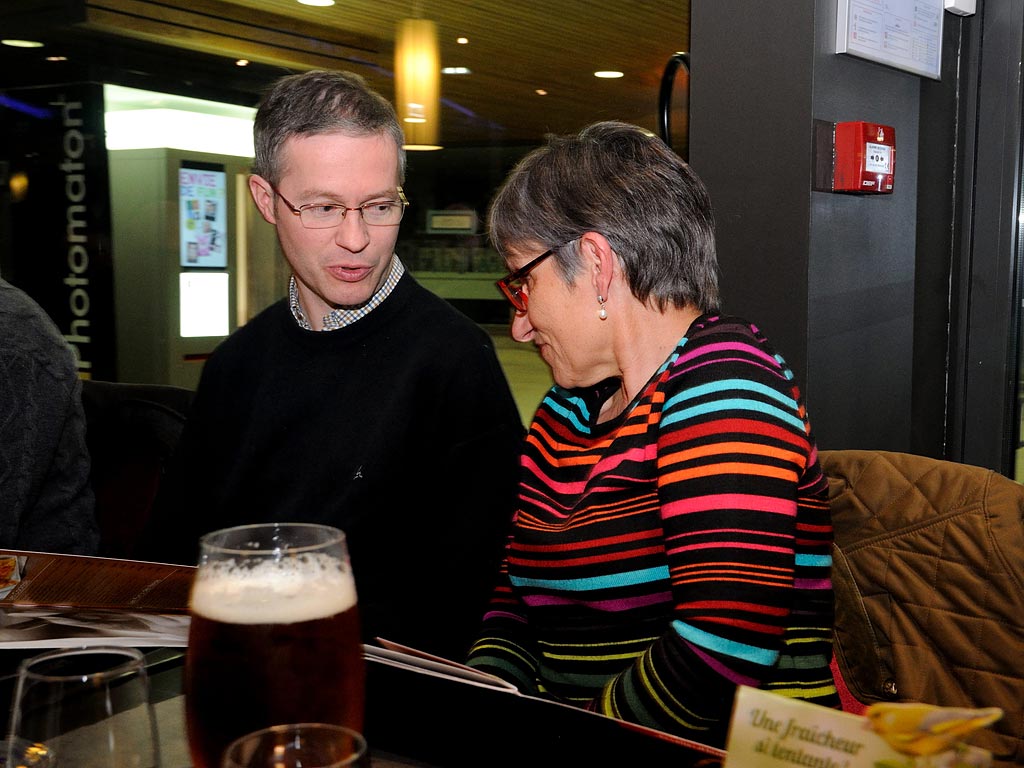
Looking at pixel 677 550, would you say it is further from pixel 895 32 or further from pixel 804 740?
pixel 895 32

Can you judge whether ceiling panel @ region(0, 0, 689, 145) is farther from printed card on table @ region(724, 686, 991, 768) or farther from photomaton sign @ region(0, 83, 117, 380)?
printed card on table @ region(724, 686, 991, 768)

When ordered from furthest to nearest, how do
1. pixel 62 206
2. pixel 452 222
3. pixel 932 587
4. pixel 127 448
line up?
pixel 62 206 → pixel 452 222 → pixel 127 448 → pixel 932 587

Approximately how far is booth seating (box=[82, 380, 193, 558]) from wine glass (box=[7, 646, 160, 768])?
140cm

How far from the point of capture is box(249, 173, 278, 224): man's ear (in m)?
1.73

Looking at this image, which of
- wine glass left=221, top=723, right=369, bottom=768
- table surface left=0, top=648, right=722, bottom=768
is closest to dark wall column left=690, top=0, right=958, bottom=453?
table surface left=0, top=648, right=722, bottom=768

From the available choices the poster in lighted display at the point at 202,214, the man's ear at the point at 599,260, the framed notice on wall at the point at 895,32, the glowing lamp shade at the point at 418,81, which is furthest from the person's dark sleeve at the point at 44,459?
the poster in lighted display at the point at 202,214

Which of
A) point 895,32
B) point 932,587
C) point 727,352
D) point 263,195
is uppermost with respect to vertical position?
point 895,32

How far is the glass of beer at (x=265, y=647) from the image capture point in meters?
0.56

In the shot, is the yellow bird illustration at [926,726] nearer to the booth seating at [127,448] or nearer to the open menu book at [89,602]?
the open menu book at [89,602]

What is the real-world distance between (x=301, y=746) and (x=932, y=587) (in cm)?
95

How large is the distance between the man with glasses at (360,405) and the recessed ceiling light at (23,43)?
3.14 metres

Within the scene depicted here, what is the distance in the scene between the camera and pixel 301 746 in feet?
1.50

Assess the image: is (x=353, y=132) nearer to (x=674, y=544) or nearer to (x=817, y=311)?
(x=674, y=544)

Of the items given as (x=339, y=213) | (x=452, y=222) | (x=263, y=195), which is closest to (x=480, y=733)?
(x=339, y=213)
